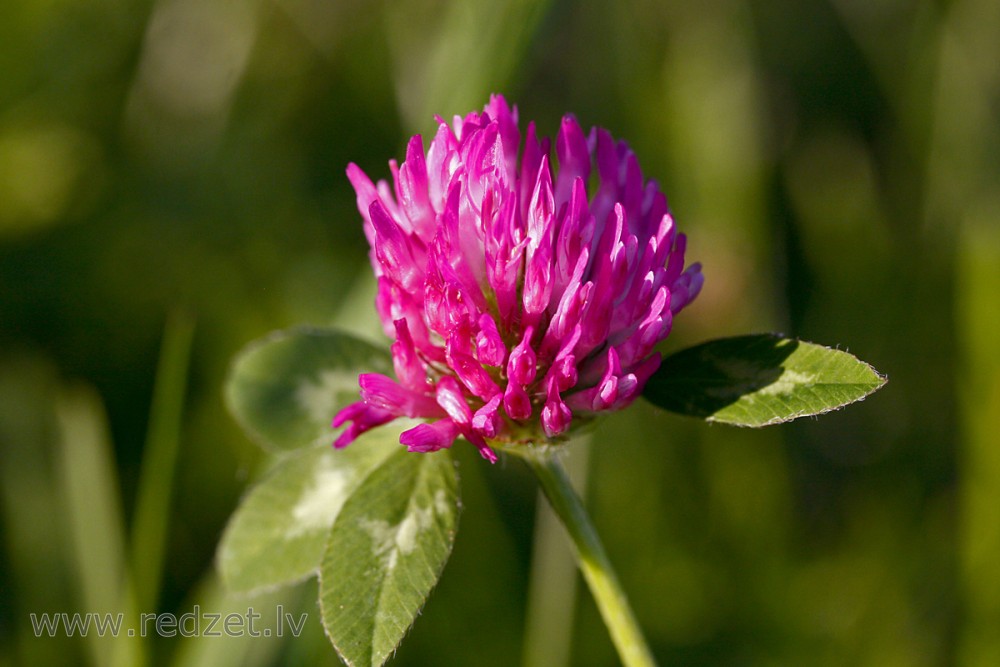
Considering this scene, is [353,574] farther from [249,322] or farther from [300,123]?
[300,123]

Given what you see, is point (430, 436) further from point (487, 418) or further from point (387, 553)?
point (387, 553)

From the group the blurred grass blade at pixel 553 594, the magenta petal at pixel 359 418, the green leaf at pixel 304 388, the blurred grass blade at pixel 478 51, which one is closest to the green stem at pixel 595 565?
the magenta petal at pixel 359 418

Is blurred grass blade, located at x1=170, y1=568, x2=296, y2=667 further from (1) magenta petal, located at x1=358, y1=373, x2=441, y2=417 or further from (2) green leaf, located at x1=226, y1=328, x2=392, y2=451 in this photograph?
(1) magenta petal, located at x1=358, y1=373, x2=441, y2=417

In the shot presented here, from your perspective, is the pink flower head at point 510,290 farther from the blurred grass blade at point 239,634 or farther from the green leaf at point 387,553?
the blurred grass blade at point 239,634

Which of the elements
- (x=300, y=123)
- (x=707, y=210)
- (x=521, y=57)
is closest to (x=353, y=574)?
(x=521, y=57)

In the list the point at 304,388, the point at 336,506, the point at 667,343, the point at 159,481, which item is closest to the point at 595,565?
the point at 336,506

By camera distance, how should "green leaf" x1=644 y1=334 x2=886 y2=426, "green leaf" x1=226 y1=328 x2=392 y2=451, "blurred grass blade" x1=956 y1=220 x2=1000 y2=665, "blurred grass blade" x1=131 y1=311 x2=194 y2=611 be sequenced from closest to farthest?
1. "green leaf" x1=644 y1=334 x2=886 y2=426
2. "green leaf" x1=226 y1=328 x2=392 y2=451
3. "blurred grass blade" x1=131 y1=311 x2=194 y2=611
4. "blurred grass blade" x1=956 y1=220 x2=1000 y2=665

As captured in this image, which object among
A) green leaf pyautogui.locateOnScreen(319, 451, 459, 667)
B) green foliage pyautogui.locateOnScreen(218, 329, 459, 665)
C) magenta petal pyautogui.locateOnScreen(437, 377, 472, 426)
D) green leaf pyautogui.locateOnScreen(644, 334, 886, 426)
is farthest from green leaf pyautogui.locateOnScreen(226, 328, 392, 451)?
green leaf pyautogui.locateOnScreen(644, 334, 886, 426)
